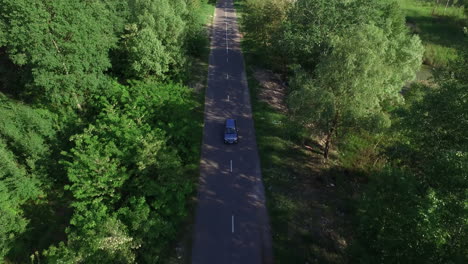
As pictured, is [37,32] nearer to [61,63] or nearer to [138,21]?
[61,63]

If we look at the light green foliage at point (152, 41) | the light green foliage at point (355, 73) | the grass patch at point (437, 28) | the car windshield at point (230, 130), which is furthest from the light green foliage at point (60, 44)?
the grass patch at point (437, 28)

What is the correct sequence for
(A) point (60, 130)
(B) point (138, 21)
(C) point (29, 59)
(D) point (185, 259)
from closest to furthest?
(D) point (185, 259)
(A) point (60, 130)
(C) point (29, 59)
(B) point (138, 21)

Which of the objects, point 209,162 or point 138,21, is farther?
point 138,21

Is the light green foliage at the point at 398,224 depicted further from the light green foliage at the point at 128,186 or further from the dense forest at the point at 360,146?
the light green foliage at the point at 128,186

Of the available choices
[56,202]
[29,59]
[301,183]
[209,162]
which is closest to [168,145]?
[209,162]

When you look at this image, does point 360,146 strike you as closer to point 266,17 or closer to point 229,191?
point 229,191

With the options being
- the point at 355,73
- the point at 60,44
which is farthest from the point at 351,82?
the point at 60,44
